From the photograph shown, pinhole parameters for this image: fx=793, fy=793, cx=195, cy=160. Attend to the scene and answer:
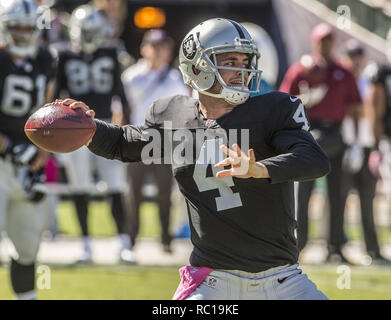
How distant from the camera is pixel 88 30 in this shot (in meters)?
7.06

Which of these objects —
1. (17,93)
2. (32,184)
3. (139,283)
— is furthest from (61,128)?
(139,283)

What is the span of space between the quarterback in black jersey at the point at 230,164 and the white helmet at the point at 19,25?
1.75 m

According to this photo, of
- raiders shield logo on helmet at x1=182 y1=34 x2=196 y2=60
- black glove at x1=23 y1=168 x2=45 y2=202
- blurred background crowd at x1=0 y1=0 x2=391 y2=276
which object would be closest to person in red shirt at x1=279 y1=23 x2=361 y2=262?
blurred background crowd at x1=0 y1=0 x2=391 y2=276

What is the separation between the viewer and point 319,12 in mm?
14617

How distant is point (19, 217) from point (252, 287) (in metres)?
2.18

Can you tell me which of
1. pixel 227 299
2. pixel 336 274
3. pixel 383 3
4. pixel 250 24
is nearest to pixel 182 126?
pixel 227 299

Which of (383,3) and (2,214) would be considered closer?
(2,214)

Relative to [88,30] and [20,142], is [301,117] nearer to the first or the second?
[20,142]

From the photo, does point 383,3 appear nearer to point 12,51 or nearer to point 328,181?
point 328,181

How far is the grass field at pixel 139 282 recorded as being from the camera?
5.41m

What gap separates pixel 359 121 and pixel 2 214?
3561 mm

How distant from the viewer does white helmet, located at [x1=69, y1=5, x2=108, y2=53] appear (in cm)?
705

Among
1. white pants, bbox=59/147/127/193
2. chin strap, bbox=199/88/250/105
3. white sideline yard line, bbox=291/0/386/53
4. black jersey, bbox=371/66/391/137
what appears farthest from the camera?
white sideline yard line, bbox=291/0/386/53

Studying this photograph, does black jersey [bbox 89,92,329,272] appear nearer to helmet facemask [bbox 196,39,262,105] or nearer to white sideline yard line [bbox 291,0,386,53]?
helmet facemask [bbox 196,39,262,105]
